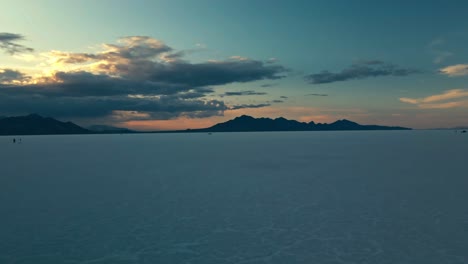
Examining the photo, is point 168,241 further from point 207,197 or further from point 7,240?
Answer: point 207,197

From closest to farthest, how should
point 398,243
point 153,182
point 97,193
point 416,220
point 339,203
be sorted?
point 398,243 < point 416,220 < point 339,203 < point 97,193 < point 153,182

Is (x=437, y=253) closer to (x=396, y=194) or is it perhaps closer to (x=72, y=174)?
(x=396, y=194)

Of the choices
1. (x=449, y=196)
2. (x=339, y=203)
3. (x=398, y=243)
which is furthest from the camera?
(x=449, y=196)

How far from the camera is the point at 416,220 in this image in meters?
29.7

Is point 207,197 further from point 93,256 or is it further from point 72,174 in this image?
point 72,174

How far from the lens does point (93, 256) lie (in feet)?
72.0

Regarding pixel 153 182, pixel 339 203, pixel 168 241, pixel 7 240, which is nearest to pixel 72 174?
pixel 153 182

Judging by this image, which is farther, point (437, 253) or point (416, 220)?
point (416, 220)

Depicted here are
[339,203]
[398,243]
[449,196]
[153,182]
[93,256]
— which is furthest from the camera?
[153,182]

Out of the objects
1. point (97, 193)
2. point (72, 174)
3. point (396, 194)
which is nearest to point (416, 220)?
point (396, 194)

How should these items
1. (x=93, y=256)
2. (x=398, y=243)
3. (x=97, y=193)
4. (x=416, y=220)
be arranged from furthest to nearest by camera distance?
(x=97, y=193) → (x=416, y=220) → (x=398, y=243) → (x=93, y=256)

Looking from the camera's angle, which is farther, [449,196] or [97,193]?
[97,193]

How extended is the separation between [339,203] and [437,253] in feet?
48.3

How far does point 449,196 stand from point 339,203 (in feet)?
45.3
